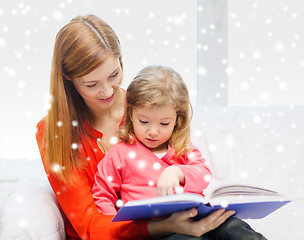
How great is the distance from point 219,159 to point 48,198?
82cm

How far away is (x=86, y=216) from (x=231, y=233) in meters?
0.50

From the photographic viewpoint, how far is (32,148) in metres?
2.10

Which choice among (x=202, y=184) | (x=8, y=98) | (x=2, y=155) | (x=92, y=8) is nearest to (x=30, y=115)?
(x=8, y=98)

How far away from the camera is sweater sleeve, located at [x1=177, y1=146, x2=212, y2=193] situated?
48.2 inches

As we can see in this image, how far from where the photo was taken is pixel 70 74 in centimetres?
126

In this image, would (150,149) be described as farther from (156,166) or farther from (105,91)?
(105,91)

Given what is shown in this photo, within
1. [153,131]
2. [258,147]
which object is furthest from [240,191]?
[258,147]

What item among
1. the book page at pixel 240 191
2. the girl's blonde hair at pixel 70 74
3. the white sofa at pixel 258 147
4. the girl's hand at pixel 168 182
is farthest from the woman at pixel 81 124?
the white sofa at pixel 258 147

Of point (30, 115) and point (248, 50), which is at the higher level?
point (248, 50)

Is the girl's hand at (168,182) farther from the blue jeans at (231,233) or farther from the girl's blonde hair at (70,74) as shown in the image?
the girl's blonde hair at (70,74)

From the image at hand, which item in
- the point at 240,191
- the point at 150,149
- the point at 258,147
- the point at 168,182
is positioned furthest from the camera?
the point at 258,147

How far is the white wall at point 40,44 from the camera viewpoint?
205 centimetres

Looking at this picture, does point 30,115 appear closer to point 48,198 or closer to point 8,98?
point 8,98

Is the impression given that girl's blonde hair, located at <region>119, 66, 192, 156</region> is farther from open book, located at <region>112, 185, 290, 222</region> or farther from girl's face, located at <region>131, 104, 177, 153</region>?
open book, located at <region>112, 185, 290, 222</region>
